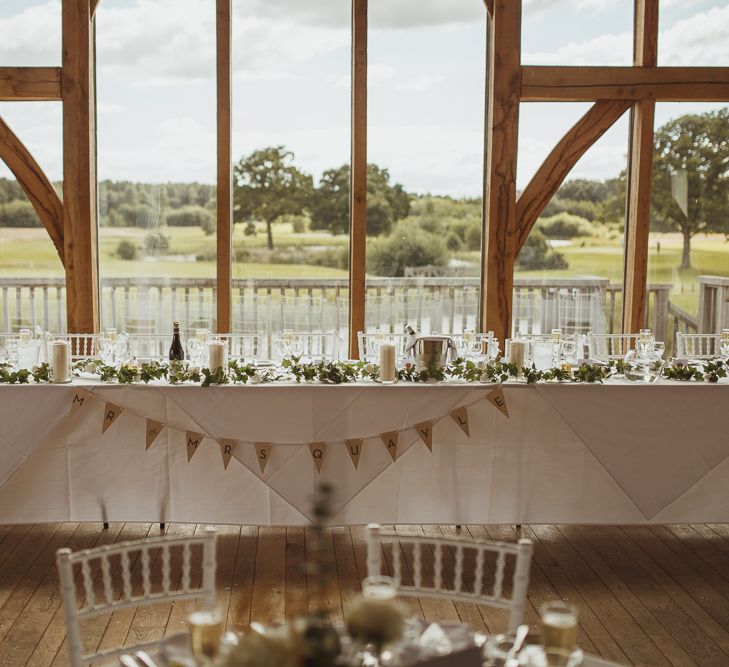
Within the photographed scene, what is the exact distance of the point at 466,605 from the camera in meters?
3.38

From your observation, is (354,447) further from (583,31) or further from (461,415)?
(583,31)

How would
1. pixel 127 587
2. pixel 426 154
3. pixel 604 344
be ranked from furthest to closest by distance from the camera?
pixel 426 154 → pixel 604 344 → pixel 127 587

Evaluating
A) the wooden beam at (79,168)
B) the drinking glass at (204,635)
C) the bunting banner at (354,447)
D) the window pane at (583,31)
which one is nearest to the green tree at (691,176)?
the window pane at (583,31)

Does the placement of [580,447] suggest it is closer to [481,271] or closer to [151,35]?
[481,271]

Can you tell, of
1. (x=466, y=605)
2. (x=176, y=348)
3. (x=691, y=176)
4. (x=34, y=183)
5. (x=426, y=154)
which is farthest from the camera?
(x=691, y=176)

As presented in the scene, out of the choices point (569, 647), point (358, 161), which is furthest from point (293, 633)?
point (358, 161)

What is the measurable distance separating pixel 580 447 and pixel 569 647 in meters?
2.35

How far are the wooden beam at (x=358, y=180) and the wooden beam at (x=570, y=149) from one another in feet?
3.34

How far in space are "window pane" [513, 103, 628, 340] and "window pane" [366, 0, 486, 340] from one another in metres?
0.35

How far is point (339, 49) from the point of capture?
18.6ft

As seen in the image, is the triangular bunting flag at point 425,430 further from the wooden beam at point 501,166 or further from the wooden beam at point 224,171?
the wooden beam at point 224,171

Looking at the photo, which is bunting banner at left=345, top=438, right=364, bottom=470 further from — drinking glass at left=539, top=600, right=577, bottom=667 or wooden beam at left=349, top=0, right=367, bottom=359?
drinking glass at left=539, top=600, right=577, bottom=667

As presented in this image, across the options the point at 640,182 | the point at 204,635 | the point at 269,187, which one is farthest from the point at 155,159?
the point at 204,635

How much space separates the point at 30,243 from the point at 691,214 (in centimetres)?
435
